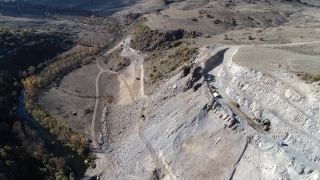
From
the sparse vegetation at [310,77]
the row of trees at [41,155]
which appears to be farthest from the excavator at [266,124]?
the row of trees at [41,155]

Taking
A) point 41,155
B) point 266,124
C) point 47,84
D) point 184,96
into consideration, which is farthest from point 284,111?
point 47,84

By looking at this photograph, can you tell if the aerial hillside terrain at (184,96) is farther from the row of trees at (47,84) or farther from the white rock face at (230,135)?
the row of trees at (47,84)

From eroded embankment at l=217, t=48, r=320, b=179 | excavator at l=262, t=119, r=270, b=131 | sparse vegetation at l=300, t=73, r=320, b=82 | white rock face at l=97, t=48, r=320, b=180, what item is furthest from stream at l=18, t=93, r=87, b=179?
sparse vegetation at l=300, t=73, r=320, b=82

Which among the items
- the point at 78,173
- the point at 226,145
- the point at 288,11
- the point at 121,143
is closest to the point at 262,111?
the point at 226,145

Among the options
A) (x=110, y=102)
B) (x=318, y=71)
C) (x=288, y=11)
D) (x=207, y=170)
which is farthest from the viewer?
(x=288, y=11)

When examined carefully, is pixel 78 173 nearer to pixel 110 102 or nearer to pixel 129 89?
pixel 110 102

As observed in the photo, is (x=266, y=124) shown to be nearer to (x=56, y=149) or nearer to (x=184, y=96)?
(x=184, y=96)

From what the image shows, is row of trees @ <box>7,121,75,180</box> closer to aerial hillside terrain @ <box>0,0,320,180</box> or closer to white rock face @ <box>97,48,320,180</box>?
aerial hillside terrain @ <box>0,0,320,180</box>
